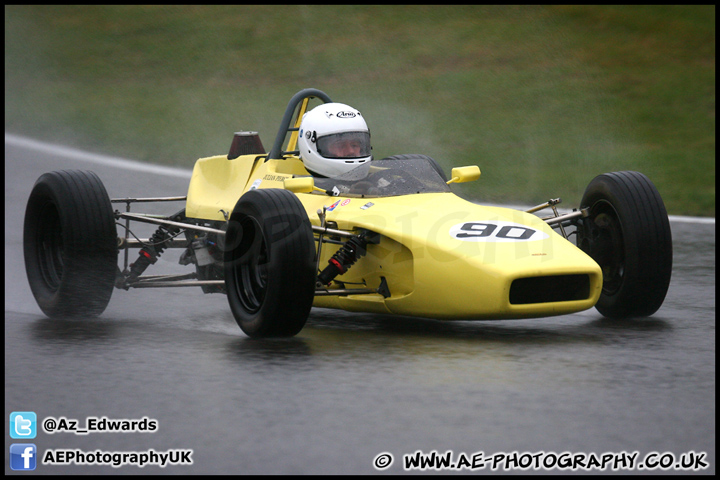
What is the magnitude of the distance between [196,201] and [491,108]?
57.0 ft

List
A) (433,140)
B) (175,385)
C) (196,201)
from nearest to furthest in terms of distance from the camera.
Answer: (175,385) → (196,201) → (433,140)

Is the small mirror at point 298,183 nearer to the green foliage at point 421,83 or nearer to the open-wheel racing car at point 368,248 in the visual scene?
the open-wheel racing car at point 368,248

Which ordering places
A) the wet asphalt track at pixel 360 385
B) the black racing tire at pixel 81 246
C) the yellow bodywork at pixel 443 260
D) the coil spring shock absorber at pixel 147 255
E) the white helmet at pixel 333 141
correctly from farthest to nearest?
1. the coil spring shock absorber at pixel 147 255
2. the white helmet at pixel 333 141
3. the black racing tire at pixel 81 246
4. the yellow bodywork at pixel 443 260
5. the wet asphalt track at pixel 360 385

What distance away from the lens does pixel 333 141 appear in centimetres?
952

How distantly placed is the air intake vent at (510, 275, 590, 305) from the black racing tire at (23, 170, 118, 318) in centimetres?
338

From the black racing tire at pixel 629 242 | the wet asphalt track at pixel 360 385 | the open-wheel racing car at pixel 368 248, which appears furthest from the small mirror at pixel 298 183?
the black racing tire at pixel 629 242

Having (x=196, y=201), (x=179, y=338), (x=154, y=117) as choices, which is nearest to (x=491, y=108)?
(x=154, y=117)

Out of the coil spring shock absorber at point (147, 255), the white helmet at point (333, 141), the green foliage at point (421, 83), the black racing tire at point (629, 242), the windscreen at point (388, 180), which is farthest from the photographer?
the green foliage at point (421, 83)

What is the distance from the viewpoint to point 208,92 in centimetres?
3238

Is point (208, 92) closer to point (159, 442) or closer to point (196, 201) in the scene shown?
point (196, 201)

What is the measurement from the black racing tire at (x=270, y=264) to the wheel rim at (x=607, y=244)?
98.5 inches

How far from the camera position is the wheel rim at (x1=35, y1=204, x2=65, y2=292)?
966 cm

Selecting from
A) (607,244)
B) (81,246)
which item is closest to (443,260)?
(607,244)

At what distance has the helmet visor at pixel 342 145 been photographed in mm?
9516
